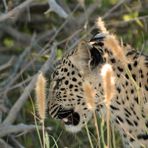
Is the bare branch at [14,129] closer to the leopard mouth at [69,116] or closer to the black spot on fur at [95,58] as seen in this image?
the leopard mouth at [69,116]

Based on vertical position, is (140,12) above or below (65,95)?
above

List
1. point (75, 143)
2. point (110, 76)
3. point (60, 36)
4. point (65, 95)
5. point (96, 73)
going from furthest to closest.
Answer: point (60, 36) < point (75, 143) < point (65, 95) < point (96, 73) < point (110, 76)

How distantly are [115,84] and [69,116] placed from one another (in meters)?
0.38

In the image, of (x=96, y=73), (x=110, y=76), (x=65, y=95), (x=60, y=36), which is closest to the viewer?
(x=110, y=76)

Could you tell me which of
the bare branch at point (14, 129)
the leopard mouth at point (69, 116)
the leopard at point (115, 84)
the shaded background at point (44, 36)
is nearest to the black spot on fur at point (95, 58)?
the leopard at point (115, 84)

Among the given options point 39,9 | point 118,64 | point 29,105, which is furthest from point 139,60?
point 39,9

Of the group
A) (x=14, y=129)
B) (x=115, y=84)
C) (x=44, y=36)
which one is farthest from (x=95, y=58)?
(x=44, y=36)

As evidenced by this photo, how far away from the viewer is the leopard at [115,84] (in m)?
3.16

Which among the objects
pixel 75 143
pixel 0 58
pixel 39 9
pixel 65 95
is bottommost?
pixel 75 143

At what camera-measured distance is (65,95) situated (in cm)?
351

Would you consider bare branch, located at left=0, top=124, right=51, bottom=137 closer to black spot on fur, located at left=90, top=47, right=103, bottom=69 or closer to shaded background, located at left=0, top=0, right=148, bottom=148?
shaded background, located at left=0, top=0, right=148, bottom=148

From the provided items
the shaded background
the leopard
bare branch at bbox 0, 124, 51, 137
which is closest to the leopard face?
the leopard

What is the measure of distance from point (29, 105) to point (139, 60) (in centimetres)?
186

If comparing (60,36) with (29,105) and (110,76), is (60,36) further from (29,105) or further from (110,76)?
(110,76)
